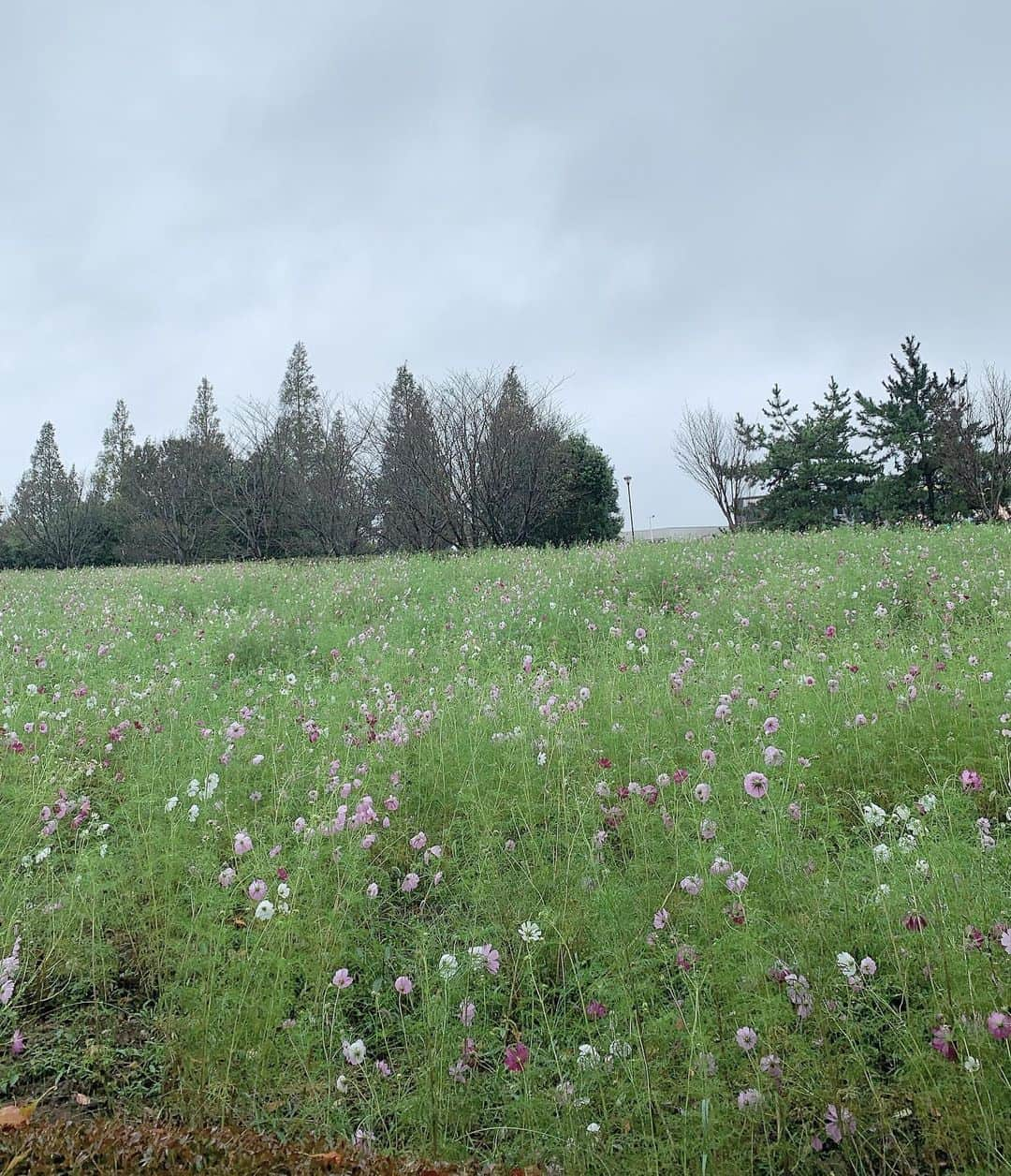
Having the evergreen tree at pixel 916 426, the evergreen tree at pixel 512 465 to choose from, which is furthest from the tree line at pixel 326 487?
the evergreen tree at pixel 916 426

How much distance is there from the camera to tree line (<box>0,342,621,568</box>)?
18.6 meters

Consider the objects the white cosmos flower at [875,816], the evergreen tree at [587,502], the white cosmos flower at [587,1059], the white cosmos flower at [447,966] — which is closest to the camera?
the white cosmos flower at [587,1059]

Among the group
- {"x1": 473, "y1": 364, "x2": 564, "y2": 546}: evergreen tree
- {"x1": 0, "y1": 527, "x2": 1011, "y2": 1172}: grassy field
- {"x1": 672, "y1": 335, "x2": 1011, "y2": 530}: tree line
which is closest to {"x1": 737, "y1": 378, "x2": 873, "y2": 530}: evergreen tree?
{"x1": 672, "y1": 335, "x2": 1011, "y2": 530}: tree line

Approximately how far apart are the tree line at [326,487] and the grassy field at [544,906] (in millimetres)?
13385

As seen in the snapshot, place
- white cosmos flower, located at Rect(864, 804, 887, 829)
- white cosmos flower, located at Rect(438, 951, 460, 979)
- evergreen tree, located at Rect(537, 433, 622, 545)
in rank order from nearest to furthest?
white cosmos flower, located at Rect(438, 951, 460, 979) < white cosmos flower, located at Rect(864, 804, 887, 829) < evergreen tree, located at Rect(537, 433, 622, 545)

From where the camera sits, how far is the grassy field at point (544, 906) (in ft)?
6.13

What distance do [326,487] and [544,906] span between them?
20.0 m

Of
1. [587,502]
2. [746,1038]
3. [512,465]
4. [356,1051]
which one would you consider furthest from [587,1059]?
[587,502]

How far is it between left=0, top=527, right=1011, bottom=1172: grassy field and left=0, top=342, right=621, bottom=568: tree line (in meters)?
13.4

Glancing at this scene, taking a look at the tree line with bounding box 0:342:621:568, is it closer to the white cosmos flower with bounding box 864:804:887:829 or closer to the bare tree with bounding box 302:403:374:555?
the bare tree with bounding box 302:403:374:555

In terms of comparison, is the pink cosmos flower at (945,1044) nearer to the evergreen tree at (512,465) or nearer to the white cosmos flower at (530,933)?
the white cosmos flower at (530,933)

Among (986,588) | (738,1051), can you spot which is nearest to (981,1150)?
(738,1051)

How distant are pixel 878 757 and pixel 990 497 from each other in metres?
24.5

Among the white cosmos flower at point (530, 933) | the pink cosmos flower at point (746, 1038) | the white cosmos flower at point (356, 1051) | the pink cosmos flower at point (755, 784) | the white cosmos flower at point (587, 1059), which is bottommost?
the white cosmos flower at point (587, 1059)
